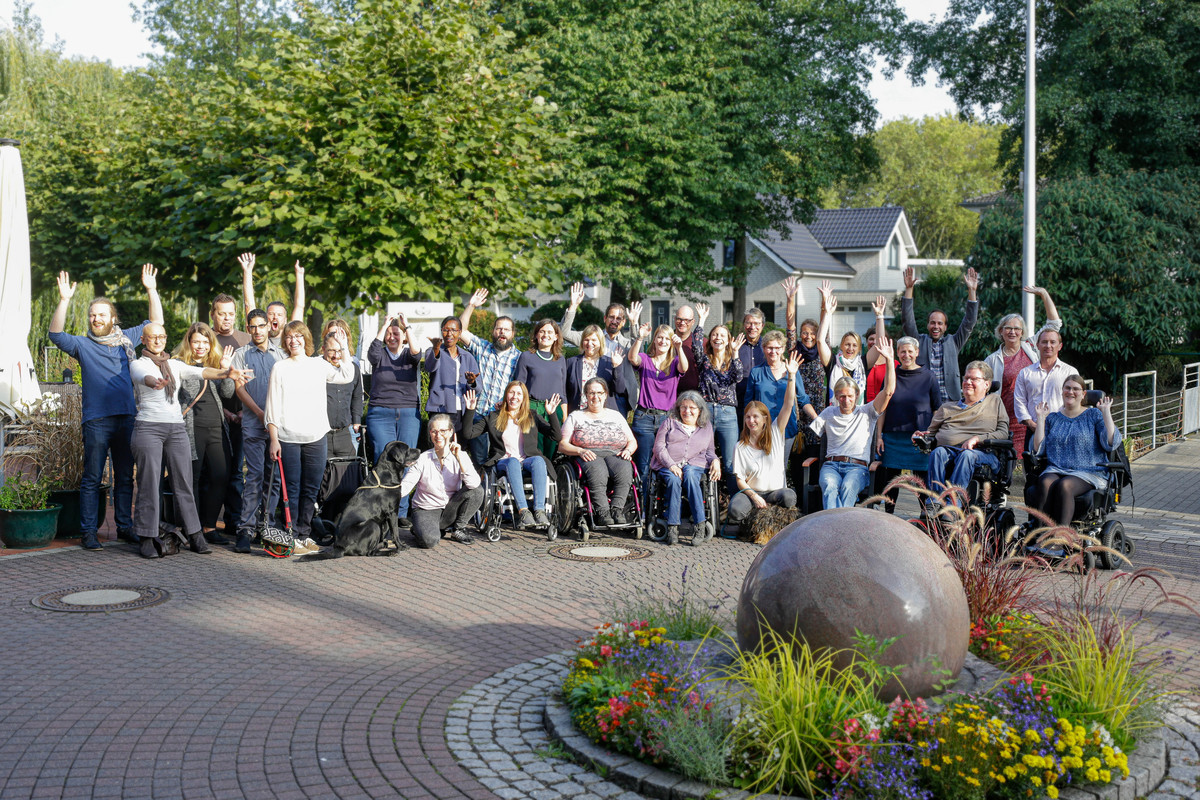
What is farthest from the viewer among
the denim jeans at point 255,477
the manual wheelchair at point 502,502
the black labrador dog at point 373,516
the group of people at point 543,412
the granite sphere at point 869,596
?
the manual wheelchair at point 502,502

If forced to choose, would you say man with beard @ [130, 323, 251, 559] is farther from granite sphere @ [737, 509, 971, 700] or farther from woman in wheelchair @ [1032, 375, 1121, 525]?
woman in wheelchair @ [1032, 375, 1121, 525]

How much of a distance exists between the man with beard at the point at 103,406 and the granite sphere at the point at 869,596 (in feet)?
22.1

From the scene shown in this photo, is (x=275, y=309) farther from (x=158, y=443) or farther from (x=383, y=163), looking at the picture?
(x=383, y=163)

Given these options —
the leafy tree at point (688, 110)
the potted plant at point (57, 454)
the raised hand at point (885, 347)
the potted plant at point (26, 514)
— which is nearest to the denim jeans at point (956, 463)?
the raised hand at point (885, 347)

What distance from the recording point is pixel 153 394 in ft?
31.4

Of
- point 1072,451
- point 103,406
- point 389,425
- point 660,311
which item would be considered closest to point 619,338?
point 389,425

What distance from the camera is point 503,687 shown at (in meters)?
6.03

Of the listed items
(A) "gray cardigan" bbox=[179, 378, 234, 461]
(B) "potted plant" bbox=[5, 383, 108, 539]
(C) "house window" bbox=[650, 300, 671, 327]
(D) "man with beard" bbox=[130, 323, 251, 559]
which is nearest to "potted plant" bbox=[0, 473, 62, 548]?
(B) "potted plant" bbox=[5, 383, 108, 539]

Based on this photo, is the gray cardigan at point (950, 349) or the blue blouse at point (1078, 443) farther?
the gray cardigan at point (950, 349)

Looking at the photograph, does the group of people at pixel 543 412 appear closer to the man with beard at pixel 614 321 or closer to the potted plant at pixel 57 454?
the man with beard at pixel 614 321

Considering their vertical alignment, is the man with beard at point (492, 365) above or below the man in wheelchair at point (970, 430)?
above

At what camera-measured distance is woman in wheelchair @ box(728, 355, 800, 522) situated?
35.3 ft

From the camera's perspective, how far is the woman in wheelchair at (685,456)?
34.7 feet

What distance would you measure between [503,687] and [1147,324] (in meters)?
17.8
